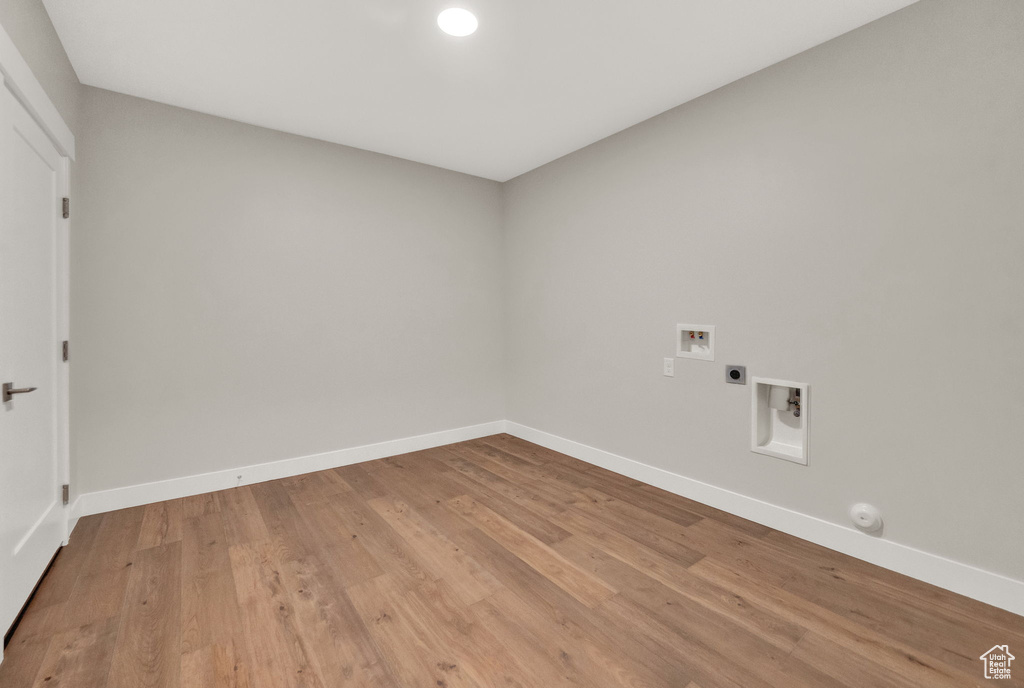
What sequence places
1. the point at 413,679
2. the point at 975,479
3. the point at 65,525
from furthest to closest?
the point at 65,525
the point at 975,479
the point at 413,679

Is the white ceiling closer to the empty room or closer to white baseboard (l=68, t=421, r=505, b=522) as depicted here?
the empty room

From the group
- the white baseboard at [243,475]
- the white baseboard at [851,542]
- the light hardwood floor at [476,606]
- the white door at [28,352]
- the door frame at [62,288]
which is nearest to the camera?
the light hardwood floor at [476,606]

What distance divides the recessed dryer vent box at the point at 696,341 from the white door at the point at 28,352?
3.41 metres

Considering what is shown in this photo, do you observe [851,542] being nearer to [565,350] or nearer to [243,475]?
[565,350]

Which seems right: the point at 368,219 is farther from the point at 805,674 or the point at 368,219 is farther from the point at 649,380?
A: the point at 805,674

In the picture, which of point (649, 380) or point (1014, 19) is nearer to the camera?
point (1014, 19)

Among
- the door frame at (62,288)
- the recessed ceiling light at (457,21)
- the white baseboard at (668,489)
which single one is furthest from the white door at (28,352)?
the recessed ceiling light at (457,21)

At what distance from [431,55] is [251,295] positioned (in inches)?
84.5

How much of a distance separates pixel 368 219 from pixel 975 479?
13.7 ft

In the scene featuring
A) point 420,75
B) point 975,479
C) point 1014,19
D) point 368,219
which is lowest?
point 975,479

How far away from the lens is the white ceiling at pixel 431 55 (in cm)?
214

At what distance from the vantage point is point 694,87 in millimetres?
2846

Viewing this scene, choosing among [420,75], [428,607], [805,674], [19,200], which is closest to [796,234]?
[805,674]

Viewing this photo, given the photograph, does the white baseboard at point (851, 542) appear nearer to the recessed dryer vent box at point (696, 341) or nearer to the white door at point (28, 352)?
the recessed dryer vent box at point (696, 341)
